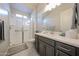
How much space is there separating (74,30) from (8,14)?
1001 millimetres

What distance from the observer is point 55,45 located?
4.50 feet

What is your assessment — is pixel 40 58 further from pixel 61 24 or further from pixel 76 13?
pixel 76 13

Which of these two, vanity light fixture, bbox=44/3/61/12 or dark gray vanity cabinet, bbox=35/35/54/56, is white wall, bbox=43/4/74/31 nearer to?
vanity light fixture, bbox=44/3/61/12

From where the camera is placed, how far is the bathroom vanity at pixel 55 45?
3.76ft

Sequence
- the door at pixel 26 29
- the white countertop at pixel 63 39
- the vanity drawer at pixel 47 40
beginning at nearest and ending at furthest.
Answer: the white countertop at pixel 63 39
the vanity drawer at pixel 47 40
the door at pixel 26 29

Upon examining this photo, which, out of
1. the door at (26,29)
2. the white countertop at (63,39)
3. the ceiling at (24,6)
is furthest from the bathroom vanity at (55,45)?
the ceiling at (24,6)

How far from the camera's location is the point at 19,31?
1.54 metres

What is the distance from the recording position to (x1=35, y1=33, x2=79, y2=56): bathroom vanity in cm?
115

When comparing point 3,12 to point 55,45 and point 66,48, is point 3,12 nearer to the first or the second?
point 55,45

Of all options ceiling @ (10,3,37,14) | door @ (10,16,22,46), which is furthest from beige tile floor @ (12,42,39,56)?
ceiling @ (10,3,37,14)

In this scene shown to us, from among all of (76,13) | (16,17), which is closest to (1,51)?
(16,17)

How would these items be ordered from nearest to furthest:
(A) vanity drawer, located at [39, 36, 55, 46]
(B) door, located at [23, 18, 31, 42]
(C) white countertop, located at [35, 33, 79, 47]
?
(C) white countertop, located at [35, 33, 79, 47] → (A) vanity drawer, located at [39, 36, 55, 46] → (B) door, located at [23, 18, 31, 42]

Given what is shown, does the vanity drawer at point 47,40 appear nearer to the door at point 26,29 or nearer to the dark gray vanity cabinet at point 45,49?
the dark gray vanity cabinet at point 45,49

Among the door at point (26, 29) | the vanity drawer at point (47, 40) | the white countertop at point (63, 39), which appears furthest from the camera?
the door at point (26, 29)
